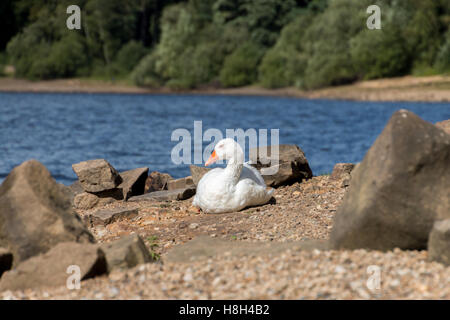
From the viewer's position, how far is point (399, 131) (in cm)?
568

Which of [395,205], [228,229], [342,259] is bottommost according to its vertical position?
[228,229]

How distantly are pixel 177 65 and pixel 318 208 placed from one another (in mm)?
62215

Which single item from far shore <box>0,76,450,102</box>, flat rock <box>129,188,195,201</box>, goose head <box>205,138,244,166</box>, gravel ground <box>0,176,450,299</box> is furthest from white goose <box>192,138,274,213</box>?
far shore <box>0,76,450,102</box>

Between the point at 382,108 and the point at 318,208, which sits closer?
the point at 318,208

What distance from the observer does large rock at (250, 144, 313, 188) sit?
10.7m

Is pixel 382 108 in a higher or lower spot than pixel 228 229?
lower

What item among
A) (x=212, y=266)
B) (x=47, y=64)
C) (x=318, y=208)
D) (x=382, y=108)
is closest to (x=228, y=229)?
(x=318, y=208)

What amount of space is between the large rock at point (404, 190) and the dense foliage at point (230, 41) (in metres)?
53.6

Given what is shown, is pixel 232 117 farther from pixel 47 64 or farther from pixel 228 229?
pixel 47 64

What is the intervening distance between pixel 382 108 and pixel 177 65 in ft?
96.7

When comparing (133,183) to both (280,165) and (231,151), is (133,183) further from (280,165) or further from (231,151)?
(231,151)

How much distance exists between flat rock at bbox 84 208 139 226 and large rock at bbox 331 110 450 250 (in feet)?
15.1
